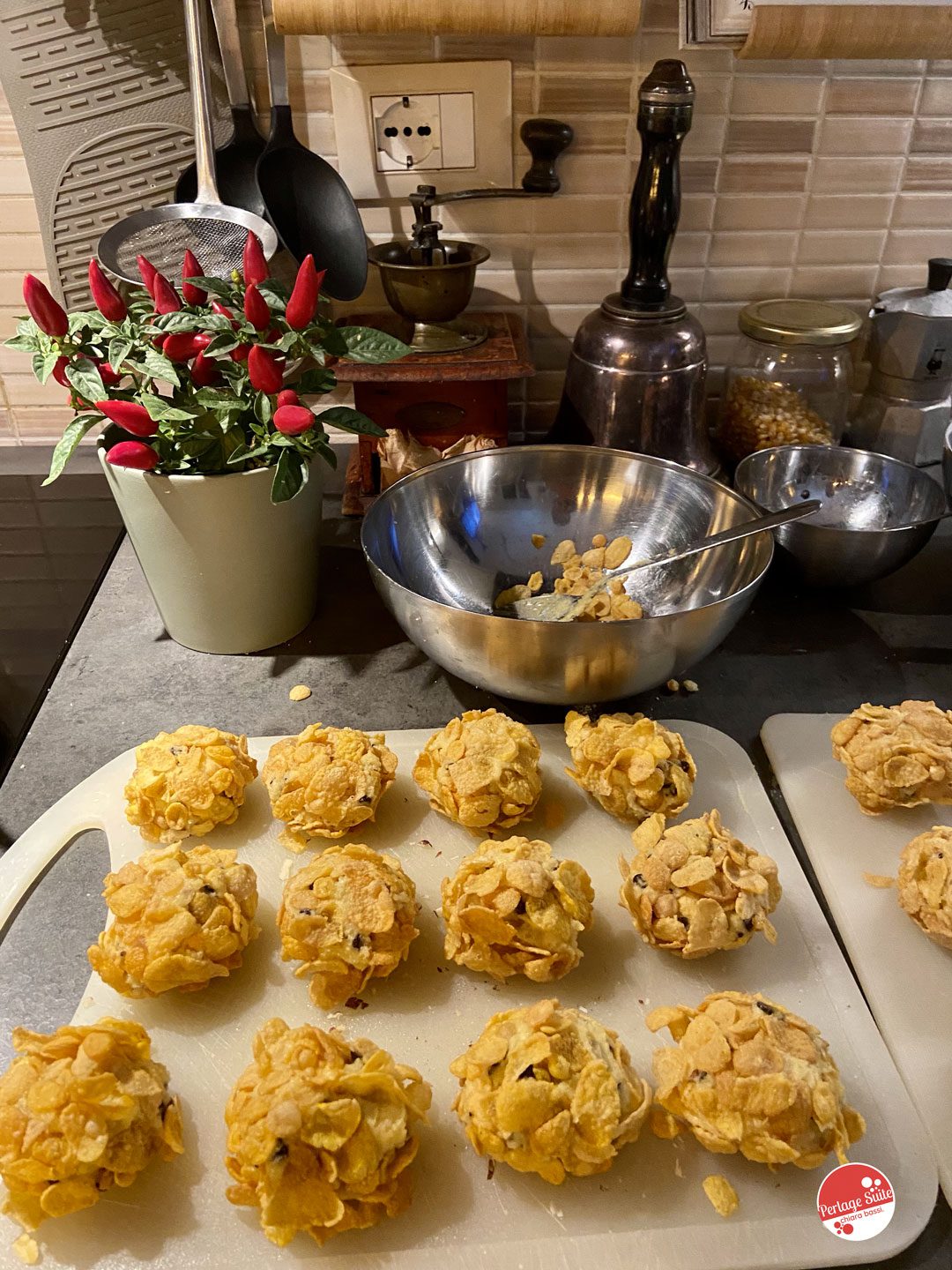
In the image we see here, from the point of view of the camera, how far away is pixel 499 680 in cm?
81

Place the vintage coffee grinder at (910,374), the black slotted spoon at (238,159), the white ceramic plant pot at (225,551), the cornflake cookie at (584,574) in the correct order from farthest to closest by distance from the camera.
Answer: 1. the vintage coffee grinder at (910,374)
2. the black slotted spoon at (238,159)
3. the cornflake cookie at (584,574)
4. the white ceramic plant pot at (225,551)

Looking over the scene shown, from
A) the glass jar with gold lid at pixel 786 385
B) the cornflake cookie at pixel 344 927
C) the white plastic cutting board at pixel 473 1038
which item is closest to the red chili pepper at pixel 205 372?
the white plastic cutting board at pixel 473 1038

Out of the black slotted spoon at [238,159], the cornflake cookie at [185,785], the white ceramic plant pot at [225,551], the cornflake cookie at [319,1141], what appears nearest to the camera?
the cornflake cookie at [319,1141]

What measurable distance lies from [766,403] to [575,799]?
0.66 meters

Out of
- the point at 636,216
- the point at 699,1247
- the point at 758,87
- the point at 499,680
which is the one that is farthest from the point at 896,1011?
the point at 758,87

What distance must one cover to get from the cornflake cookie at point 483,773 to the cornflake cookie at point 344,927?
0.10m

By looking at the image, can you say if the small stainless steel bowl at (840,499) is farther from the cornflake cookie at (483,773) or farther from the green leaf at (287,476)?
the green leaf at (287,476)

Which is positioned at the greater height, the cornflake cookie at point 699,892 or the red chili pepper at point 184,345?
the red chili pepper at point 184,345

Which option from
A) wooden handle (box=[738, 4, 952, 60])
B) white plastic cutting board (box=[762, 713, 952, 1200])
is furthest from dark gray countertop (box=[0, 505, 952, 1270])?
wooden handle (box=[738, 4, 952, 60])

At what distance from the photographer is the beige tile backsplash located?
1.05 m

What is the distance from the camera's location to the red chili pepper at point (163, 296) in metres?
0.80

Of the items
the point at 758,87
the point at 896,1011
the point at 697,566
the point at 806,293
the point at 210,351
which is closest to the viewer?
the point at 896,1011

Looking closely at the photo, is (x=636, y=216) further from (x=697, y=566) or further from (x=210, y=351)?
(x=210, y=351)

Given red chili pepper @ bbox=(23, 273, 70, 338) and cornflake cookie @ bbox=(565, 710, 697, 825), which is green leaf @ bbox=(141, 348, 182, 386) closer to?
red chili pepper @ bbox=(23, 273, 70, 338)
